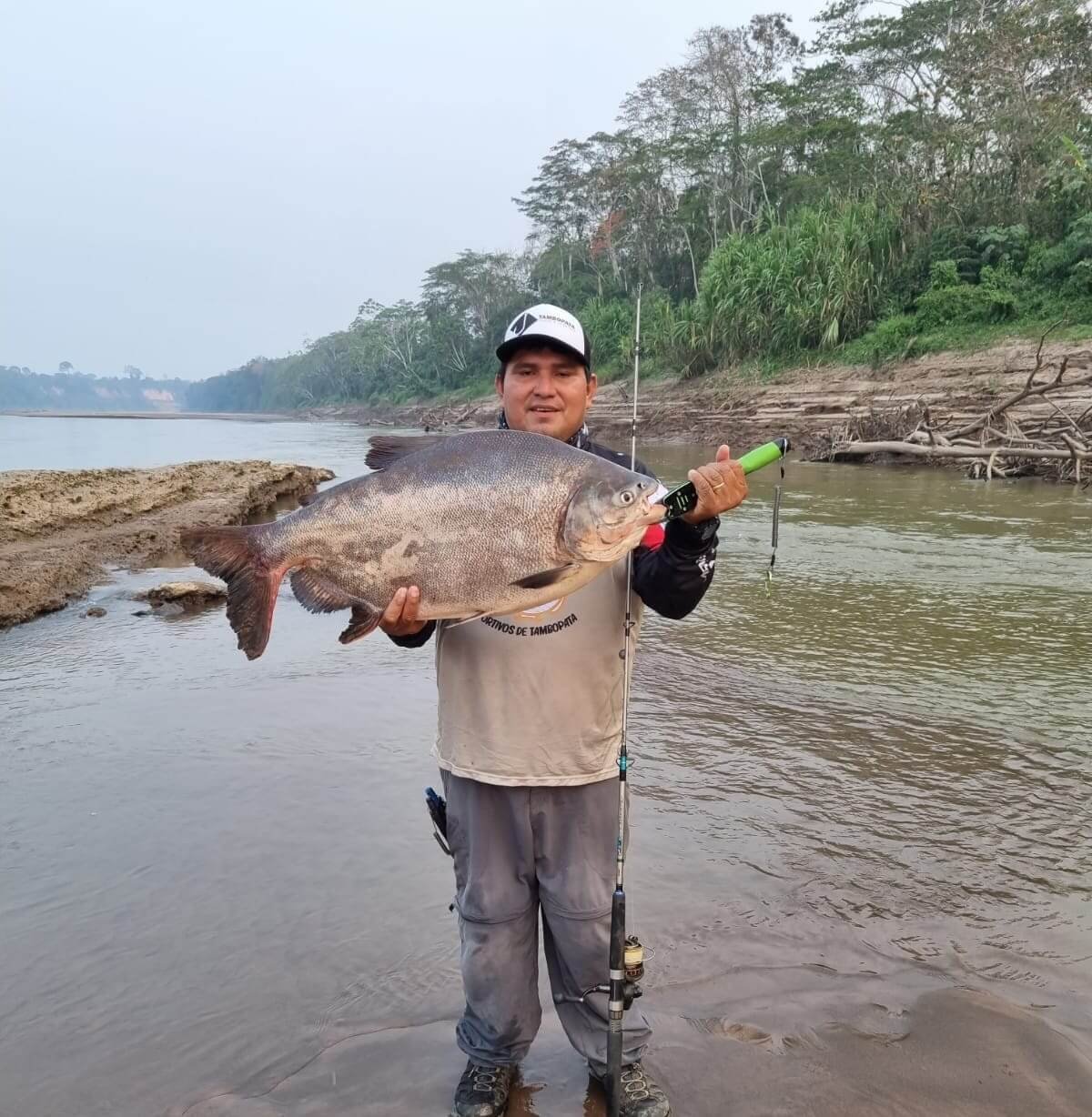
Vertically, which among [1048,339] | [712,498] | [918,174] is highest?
[918,174]

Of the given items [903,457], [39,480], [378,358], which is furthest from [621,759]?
[378,358]

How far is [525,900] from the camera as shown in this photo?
222 cm

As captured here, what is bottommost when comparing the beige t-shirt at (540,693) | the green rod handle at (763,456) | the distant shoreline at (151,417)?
the beige t-shirt at (540,693)

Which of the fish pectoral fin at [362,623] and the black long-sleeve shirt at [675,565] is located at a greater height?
the black long-sleeve shirt at [675,565]

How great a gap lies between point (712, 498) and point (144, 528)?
10.2m

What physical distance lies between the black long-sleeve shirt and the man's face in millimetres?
345

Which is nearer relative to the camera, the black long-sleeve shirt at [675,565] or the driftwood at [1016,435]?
the black long-sleeve shirt at [675,565]

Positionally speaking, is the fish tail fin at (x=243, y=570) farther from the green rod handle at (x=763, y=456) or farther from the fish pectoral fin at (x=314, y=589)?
the green rod handle at (x=763, y=456)

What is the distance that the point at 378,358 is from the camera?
8262cm

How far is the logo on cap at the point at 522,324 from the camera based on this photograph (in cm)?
227

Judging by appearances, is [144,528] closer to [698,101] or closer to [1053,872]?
[1053,872]

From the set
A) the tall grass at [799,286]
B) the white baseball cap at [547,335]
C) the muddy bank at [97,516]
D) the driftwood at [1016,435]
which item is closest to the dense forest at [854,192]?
the tall grass at [799,286]

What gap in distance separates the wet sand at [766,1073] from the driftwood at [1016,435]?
14.8m

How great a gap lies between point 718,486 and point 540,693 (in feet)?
2.18
